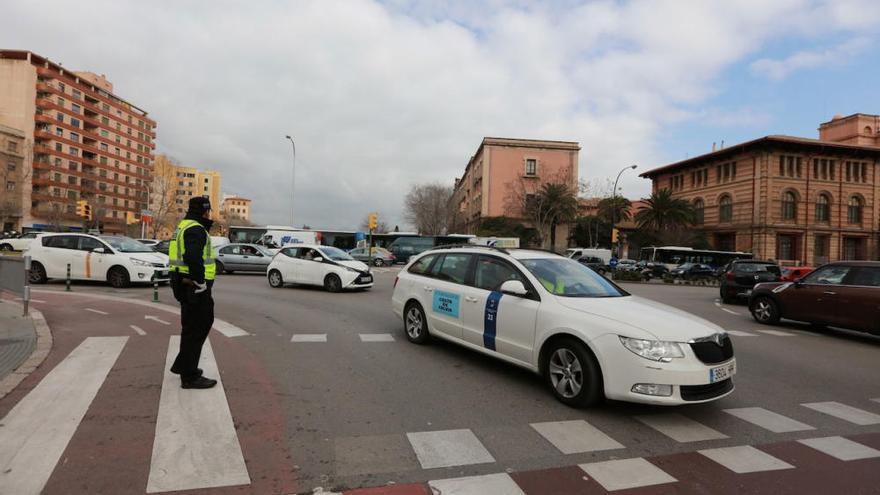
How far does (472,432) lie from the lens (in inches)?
157

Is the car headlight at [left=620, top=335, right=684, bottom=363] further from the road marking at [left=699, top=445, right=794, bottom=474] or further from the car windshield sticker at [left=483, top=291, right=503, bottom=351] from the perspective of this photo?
the car windshield sticker at [left=483, top=291, right=503, bottom=351]

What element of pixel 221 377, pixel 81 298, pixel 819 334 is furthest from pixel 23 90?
pixel 819 334

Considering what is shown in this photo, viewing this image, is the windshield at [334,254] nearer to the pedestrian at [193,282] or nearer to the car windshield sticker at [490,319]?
the car windshield sticker at [490,319]

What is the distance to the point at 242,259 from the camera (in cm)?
2048

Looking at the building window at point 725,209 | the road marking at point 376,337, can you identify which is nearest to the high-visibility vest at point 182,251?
the road marking at point 376,337

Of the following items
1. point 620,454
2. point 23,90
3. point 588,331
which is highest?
point 23,90

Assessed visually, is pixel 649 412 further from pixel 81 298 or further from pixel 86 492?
pixel 81 298

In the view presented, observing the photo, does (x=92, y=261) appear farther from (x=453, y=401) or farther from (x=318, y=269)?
(x=453, y=401)

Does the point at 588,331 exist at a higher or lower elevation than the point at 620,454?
higher

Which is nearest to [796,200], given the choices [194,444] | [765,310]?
[765,310]

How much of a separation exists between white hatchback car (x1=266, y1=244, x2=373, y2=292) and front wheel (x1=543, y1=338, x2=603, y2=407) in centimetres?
1030

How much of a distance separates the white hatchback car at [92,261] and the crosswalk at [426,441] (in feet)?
31.2

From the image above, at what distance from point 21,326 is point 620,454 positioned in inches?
341

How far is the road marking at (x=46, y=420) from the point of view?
306 cm
